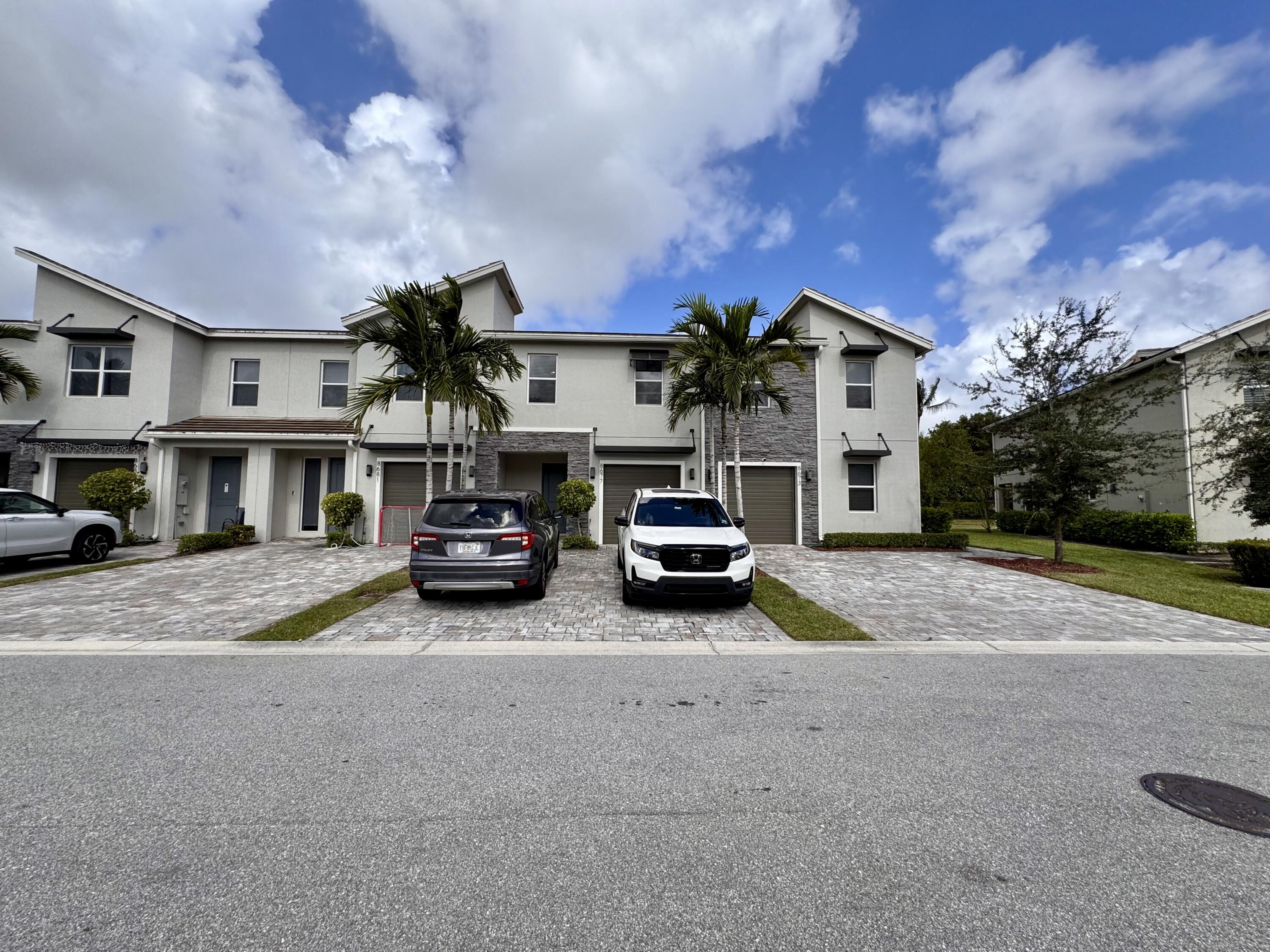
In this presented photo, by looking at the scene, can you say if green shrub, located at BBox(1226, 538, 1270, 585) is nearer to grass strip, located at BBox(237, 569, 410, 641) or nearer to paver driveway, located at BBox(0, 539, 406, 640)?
Answer: grass strip, located at BBox(237, 569, 410, 641)

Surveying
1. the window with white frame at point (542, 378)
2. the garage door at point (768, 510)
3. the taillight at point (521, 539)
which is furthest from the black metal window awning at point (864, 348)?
the taillight at point (521, 539)

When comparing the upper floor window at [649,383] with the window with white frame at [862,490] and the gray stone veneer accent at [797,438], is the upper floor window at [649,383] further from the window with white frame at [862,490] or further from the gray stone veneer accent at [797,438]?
the window with white frame at [862,490]

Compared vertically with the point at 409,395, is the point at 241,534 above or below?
below

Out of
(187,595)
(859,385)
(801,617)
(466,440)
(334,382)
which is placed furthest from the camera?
(334,382)

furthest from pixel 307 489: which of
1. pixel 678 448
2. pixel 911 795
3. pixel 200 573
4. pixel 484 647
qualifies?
pixel 911 795

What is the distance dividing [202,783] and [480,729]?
157cm

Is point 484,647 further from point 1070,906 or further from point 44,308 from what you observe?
point 44,308

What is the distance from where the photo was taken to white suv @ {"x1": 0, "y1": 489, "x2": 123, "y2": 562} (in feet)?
34.7

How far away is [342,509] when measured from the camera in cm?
1421

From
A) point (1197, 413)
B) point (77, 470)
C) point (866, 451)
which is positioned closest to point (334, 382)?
point (77, 470)

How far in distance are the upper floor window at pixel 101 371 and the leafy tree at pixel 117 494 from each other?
2.96m

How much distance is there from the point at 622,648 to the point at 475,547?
2.87 meters

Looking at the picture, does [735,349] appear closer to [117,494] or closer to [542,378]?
[542,378]

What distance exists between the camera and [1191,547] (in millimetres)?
15820
